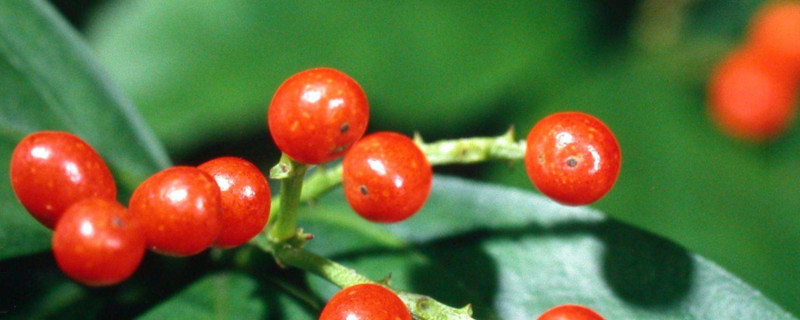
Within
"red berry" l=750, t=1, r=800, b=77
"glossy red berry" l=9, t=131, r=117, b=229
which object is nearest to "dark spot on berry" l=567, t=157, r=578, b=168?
"glossy red berry" l=9, t=131, r=117, b=229

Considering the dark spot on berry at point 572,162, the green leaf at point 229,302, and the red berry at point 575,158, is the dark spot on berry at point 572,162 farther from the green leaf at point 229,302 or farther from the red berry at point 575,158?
the green leaf at point 229,302

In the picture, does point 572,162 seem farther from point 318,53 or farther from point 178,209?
point 318,53

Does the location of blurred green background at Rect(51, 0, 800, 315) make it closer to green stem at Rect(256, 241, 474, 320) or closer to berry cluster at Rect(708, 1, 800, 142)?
berry cluster at Rect(708, 1, 800, 142)

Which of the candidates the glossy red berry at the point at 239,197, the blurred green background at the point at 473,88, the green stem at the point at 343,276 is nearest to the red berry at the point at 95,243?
the glossy red berry at the point at 239,197

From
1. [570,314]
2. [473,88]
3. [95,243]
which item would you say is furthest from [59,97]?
[473,88]

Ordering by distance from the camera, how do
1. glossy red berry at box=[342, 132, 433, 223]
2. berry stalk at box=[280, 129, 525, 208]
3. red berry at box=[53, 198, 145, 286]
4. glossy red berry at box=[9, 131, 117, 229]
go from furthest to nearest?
berry stalk at box=[280, 129, 525, 208]
glossy red berry at box=[342, 132, 433, 223]
glossy red berry at box=[9, 131, 117, 229]
red berry at box=[53, 198, 145, 286]

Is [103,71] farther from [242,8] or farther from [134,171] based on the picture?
[242,8]

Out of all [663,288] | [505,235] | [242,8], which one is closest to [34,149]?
[505,235]
